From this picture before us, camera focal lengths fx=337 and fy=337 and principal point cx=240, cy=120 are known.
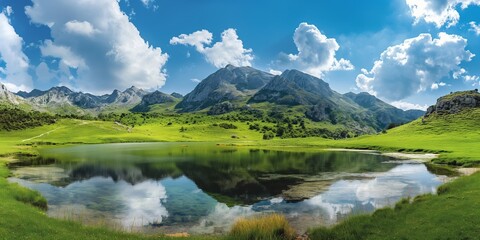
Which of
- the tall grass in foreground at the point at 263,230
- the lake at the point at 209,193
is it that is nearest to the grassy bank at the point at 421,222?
the tall grass in foreground at the point at 263,230

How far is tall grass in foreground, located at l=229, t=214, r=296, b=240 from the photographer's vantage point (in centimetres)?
2733

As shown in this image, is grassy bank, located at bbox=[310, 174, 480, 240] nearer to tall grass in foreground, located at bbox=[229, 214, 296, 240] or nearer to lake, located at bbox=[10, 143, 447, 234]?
tall grass in foreground, located at bbox=[229, 214, 296, 240]

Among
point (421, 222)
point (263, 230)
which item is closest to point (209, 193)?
point (263, 230)

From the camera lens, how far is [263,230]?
2784cm

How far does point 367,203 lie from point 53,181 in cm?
5408

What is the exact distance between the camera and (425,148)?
124500mm

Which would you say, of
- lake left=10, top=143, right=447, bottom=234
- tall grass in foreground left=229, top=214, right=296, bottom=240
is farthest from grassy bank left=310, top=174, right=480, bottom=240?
lake left=10, top=143, right=447, bottom=234

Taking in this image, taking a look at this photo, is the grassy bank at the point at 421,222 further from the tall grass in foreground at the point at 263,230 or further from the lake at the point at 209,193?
the lake at the point at 209,193

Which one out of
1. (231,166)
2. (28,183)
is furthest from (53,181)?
(231,166)

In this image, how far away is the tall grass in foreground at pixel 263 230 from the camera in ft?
89.7

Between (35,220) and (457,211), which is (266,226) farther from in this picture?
(35,220)

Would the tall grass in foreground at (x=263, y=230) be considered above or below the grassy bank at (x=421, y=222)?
below

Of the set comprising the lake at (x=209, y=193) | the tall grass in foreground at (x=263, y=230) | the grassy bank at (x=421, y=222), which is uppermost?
the grassy bank at (x=421, y=222)

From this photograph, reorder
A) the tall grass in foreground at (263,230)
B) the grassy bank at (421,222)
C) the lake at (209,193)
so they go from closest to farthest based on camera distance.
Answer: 1. the grassy bank at (421,222)
2. the tall grass in foreground at (263,230)
3. the lake at (209,193)
